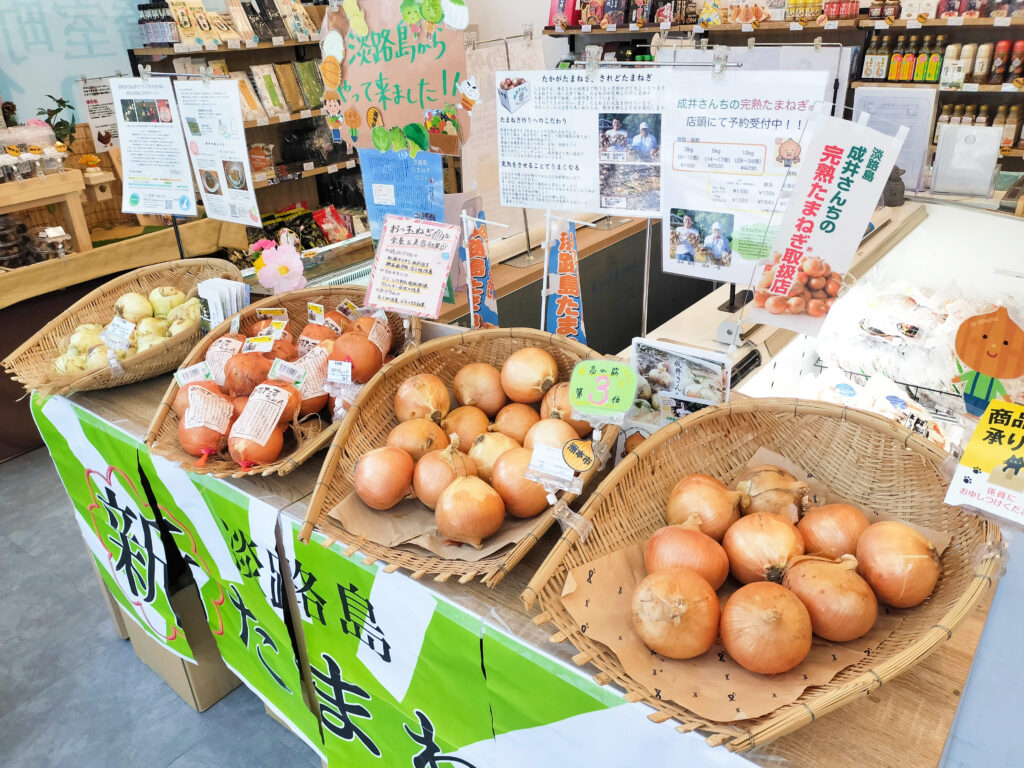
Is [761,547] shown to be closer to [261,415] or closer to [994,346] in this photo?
[994,346]

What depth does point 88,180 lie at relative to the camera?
3.88 meters

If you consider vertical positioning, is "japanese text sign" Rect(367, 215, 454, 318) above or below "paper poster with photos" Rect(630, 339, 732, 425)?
above

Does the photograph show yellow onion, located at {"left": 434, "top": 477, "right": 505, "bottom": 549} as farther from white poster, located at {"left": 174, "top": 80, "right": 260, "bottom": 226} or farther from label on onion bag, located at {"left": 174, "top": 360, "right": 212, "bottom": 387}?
white poster, located at {"left": 174, "top": 80, "right": 260, "bottom": 226}

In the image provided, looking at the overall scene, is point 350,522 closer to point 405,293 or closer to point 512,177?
point 405,293

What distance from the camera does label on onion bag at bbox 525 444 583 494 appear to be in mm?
1178

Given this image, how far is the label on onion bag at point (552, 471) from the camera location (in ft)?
3.86

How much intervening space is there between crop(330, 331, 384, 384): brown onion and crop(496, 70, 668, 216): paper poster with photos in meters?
0.49

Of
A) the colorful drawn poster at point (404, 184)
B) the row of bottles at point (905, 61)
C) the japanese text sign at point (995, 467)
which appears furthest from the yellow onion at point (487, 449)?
the row of bottles at point (905, 61)

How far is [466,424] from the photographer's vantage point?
1469mm

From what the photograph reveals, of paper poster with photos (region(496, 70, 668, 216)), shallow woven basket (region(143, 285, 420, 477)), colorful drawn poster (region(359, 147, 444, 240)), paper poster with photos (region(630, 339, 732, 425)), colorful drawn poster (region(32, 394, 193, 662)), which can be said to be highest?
paper poster with photos (region(496, 70, 668, 216))

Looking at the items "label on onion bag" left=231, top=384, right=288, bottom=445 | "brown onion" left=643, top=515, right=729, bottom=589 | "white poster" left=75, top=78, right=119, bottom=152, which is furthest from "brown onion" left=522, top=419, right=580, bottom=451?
"white poster" left=75, top=78, right=119, bottom=152

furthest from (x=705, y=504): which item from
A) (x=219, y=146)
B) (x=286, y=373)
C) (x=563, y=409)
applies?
(x=219, y=146)

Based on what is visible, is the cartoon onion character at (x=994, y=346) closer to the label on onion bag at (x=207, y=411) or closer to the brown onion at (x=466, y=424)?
the brown onion at (x=466, y=424)

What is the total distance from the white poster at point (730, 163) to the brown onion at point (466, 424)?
50 cm
